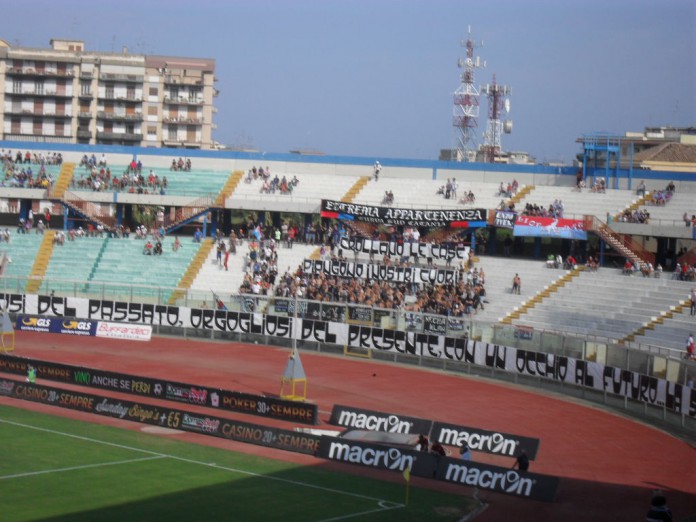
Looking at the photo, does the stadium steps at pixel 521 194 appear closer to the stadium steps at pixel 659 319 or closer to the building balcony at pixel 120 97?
the stadium steps at pixel 659 319

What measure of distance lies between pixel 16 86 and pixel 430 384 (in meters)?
89.3

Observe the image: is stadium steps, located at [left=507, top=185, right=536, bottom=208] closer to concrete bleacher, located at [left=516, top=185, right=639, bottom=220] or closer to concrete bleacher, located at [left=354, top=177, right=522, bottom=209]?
concrete bleacher, located at [left=516, top=185, right=639, bottom=220]

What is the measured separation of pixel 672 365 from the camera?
3803 centimetres

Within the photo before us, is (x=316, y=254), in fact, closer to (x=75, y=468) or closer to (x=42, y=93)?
(x=75, y=468)

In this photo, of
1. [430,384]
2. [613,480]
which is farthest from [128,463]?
[430,384]

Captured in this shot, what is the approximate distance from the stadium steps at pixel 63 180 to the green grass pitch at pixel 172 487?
4313 centimetres

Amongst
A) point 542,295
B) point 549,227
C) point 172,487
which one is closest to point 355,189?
point 549,227

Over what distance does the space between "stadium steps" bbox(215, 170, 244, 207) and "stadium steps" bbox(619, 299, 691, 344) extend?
31.8 m

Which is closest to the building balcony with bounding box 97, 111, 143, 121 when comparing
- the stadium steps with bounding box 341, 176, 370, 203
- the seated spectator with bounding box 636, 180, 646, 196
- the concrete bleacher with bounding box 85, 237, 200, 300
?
the concrete bleacher with bounding box 85, 237, 200, 300

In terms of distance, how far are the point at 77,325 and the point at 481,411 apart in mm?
24569

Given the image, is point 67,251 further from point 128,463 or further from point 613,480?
point 613,480

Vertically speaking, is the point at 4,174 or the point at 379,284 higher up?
the point at 4,174

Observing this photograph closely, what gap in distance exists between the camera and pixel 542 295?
58375 millimetres

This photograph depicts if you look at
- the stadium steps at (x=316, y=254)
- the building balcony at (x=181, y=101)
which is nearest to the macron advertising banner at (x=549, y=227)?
the stadium steps at (x=316, y=254)
